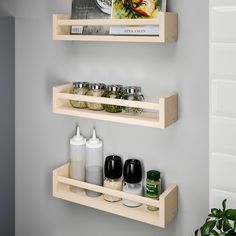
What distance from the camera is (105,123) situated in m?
1.54

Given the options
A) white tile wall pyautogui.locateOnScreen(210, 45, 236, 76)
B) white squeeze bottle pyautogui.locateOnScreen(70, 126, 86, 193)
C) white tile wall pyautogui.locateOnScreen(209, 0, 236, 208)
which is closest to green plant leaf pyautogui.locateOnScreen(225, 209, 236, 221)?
white tile wall pyautogui.locateOnScreen(209, 0, 236, 208)

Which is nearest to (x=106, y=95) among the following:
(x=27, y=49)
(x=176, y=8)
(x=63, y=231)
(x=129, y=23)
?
(x=129, y=23)

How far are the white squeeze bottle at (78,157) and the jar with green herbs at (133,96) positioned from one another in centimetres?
27

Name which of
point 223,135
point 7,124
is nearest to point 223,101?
point 223,135

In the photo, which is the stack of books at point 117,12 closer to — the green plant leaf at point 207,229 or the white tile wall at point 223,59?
the white tile wall at point 223,59

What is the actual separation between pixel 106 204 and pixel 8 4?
3.33ft

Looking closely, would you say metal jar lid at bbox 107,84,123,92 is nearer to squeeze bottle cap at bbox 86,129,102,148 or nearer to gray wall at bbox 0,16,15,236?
squeeze bottle cap at bbox 86,129,102,148

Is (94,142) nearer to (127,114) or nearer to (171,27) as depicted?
(127,114)

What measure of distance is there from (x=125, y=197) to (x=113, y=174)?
12 cm

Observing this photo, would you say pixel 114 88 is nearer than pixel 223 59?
No

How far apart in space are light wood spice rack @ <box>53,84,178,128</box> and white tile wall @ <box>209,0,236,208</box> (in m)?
0.14

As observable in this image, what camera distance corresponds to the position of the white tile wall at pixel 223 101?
1.22 m

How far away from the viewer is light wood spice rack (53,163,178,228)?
1314mm

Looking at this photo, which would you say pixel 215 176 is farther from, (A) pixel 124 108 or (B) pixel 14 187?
(B) pixel 14 187
